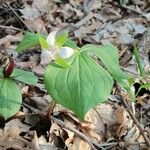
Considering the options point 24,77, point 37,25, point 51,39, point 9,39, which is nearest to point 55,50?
point 51,39

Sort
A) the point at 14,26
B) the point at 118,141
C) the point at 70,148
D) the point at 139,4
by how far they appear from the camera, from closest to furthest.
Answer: the point at 70,148
the point at 118,141
the point at 14,26
the point at 139,4

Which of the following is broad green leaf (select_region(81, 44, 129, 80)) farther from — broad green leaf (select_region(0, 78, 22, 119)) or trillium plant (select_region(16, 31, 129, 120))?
broad green leaf (select_region(0, 78, 22, 119))

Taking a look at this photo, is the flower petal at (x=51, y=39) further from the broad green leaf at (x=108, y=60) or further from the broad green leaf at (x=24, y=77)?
the broad green leaf at (x=24, y=77)

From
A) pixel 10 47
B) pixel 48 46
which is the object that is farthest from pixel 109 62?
pixel 10 47

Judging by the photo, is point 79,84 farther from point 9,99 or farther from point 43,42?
point 9,99

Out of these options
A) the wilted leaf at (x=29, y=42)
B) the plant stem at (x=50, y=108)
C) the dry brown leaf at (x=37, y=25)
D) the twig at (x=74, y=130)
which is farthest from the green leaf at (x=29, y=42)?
the dry brown leaf at (x=37, y=25)

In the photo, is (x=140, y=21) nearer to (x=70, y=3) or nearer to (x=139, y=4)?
(x=139, y=4)

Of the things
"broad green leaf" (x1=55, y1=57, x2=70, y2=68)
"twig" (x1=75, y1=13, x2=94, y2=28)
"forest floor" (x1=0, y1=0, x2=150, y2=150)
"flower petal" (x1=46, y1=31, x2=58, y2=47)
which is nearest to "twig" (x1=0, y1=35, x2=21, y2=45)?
"forest floor" (x1=0, y1=0, x2=150, y2=150)
